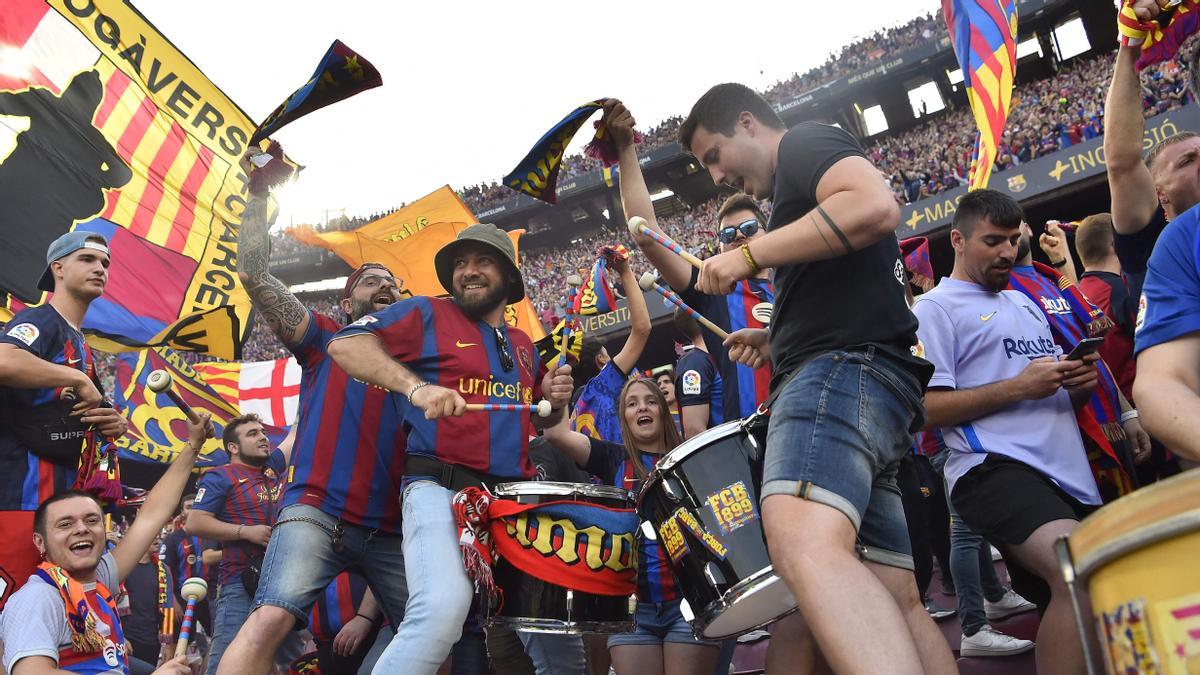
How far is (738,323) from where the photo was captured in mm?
4637

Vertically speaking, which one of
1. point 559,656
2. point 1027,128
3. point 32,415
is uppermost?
point 1027,128

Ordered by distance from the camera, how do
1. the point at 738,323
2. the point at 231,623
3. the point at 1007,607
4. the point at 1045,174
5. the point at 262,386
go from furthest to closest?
the point at 1045,174
the point at 262,386
the point at 231,623
the point at 1007,607
the point at 738,323

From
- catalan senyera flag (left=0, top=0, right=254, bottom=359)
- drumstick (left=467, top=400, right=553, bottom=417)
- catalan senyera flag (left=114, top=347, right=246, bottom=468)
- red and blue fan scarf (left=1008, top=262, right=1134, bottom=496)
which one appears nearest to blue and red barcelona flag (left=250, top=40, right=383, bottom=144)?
catalan senyera flag (left=0, top=0, right=254, bottom=359)

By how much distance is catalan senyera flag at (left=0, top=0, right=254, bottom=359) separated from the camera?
5.45m

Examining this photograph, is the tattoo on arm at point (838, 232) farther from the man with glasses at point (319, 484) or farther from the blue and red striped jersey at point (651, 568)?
the man with glasses at point (319, 484)

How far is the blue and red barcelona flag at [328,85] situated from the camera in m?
4.08

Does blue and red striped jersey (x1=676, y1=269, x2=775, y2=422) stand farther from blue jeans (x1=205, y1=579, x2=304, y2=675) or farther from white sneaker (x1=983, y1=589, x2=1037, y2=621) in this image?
blue jeans (x1=205, y1=579, x2=304, y2=675)

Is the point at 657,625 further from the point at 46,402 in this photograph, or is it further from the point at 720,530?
the point at 46,402

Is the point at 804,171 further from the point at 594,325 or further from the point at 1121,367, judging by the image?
the point at 594,325

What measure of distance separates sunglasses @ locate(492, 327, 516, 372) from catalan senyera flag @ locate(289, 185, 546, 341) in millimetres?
6096

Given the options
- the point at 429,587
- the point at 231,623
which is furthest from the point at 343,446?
the point at 231,623

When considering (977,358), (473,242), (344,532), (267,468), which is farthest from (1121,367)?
(267,468)

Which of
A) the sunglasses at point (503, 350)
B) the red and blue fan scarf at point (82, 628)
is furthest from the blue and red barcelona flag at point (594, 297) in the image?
the red and blue fan scarf at point (82, 628)

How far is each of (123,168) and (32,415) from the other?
2.96m
